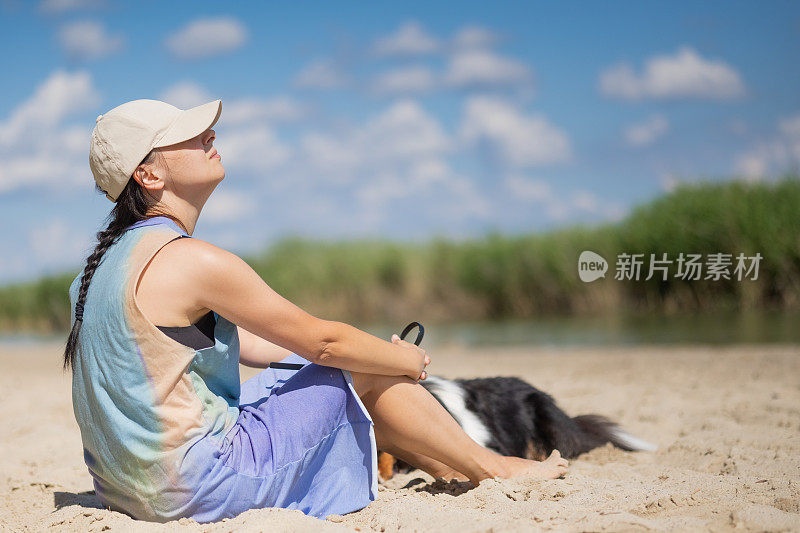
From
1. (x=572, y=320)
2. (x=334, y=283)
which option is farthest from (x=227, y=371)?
(x=334, y=283)

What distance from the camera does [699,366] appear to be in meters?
7.18

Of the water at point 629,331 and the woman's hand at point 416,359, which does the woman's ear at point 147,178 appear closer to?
the woman's hand at point 416,359

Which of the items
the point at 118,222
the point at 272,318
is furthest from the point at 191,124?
the point at 272,318

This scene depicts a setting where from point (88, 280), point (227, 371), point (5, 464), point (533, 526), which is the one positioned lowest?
point (5, 464)

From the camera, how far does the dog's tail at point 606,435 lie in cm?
418

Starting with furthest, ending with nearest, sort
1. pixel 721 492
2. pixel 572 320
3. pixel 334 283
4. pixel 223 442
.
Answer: pixel 334 283 → pixel 572 320 → pixel 721 492 → pixel 223 442

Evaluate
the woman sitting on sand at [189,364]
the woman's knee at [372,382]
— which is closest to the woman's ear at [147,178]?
the woman sitting on sand at [189,364]

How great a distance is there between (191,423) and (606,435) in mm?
2779

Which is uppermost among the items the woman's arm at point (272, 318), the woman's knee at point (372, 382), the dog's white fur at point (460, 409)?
the woman's arm at point (272, 318)

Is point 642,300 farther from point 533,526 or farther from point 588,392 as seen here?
point 533,526

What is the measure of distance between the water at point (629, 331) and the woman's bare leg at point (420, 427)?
742cm

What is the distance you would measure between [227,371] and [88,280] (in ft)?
1.98
